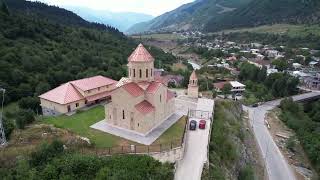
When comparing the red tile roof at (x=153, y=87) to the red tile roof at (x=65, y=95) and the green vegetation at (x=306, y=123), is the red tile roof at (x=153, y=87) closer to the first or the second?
the red tile roof at (x=65, y=95)

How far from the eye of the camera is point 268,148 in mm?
53969

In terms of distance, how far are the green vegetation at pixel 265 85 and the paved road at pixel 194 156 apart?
129 feet

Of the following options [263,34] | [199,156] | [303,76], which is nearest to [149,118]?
[199,156]

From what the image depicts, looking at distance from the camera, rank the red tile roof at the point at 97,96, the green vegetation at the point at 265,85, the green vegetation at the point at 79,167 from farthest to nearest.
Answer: the green vegetation at the point at 265,85 < the red tile roof at the point at 97,96 < the green vegetation at the point at 79,167

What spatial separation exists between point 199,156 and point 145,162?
720cm

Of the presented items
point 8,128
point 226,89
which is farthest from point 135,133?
point 226,89

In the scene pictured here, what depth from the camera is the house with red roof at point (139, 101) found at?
118 feet

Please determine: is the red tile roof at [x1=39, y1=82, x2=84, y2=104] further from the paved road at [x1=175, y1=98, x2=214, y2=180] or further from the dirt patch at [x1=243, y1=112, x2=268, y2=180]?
the dirt patch at [x1=243, y1=112, x2=268, y2=180]

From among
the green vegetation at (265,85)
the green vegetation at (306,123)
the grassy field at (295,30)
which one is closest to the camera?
the green vegetation at (306,123)

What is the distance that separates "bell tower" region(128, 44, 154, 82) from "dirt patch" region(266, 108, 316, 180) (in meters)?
29.2

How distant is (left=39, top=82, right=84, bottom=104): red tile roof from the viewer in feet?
139

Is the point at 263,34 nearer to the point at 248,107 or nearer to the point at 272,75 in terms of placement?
the point at 272,75

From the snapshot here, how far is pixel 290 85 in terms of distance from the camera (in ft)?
279

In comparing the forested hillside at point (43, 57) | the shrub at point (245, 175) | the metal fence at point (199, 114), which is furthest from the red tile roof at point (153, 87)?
the forested hillside at point (43, 57)
